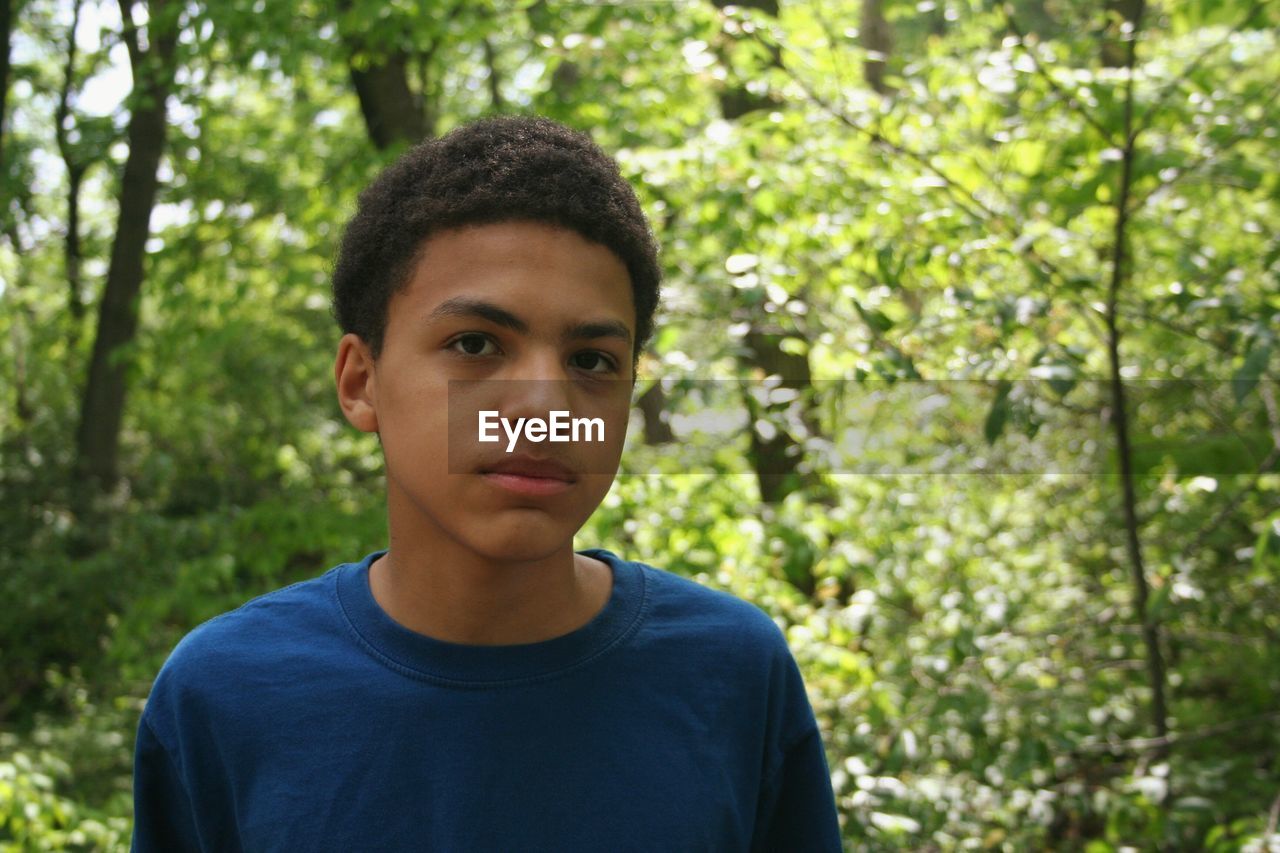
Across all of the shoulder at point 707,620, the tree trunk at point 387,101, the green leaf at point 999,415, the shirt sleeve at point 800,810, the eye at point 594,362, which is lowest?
the shirt sleeve at point 800,810

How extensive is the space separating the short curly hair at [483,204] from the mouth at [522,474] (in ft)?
0.78

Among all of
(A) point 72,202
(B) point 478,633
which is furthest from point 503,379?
(A) point 72,202

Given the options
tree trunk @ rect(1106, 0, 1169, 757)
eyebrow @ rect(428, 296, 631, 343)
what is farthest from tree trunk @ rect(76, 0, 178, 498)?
eyebrow @ rect(428, 296, 631, 343)

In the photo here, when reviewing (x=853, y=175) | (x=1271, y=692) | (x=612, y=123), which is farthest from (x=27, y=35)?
(x=1271, y=692)

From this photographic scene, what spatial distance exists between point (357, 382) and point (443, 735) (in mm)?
410

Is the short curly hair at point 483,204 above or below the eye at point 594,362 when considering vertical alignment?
above

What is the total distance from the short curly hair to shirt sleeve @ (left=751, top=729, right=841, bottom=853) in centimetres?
53

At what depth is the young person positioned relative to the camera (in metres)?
1.16

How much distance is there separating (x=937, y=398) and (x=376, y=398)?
9.75 feet

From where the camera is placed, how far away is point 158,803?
1.28 meters

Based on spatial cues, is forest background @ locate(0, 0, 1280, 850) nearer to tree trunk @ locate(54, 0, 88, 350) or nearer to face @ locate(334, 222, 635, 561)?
face @ locate(334, 222, 635, 561)

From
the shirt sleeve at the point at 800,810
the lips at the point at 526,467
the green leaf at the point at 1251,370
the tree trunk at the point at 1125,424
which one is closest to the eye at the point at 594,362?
the lips at the point at 526,467

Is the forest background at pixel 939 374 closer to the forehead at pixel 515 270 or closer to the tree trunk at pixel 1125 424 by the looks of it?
the tree trunk at pixel 1125 424

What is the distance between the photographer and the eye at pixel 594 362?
1.22m
